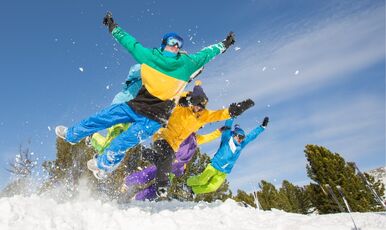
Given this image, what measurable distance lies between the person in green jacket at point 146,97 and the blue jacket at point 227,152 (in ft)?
10.6

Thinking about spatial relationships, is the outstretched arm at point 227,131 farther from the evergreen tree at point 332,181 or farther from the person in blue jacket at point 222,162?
the evergreen tree at point 332,181

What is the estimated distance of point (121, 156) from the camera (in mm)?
5566

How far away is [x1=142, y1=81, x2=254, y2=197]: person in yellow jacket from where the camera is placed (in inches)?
242

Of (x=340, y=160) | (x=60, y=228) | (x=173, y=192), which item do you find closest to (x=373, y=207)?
(x=340, y=160)

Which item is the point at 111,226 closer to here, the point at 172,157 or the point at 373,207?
the point at 172,157

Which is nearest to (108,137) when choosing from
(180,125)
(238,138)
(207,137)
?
(180,125)

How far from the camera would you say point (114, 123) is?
553 cm

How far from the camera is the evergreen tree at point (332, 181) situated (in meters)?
20.0

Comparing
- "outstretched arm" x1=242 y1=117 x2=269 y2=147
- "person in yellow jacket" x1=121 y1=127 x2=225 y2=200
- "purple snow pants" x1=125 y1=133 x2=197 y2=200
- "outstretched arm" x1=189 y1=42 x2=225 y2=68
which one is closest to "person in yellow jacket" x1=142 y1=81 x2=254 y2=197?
"person in yellow jacket" x1=121 y1=127 x2=225 y2=200

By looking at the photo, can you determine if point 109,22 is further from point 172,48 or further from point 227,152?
point 227,152

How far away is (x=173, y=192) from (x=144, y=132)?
1086 centimetres

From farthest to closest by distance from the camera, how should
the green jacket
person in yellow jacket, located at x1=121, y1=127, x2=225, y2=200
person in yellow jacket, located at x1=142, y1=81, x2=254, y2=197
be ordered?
person in yellow jacket, located at x1=121, y1=127, x2=225, y2=200 < person in yellow jacket, located at x1=142, y1=81, x2=254, y2=197 < the green jacket

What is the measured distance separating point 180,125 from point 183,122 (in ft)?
0.27

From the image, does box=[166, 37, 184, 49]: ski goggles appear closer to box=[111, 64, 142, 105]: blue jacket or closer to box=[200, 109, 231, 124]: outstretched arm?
box=[111, 64, 142, 105]: blue jacket
